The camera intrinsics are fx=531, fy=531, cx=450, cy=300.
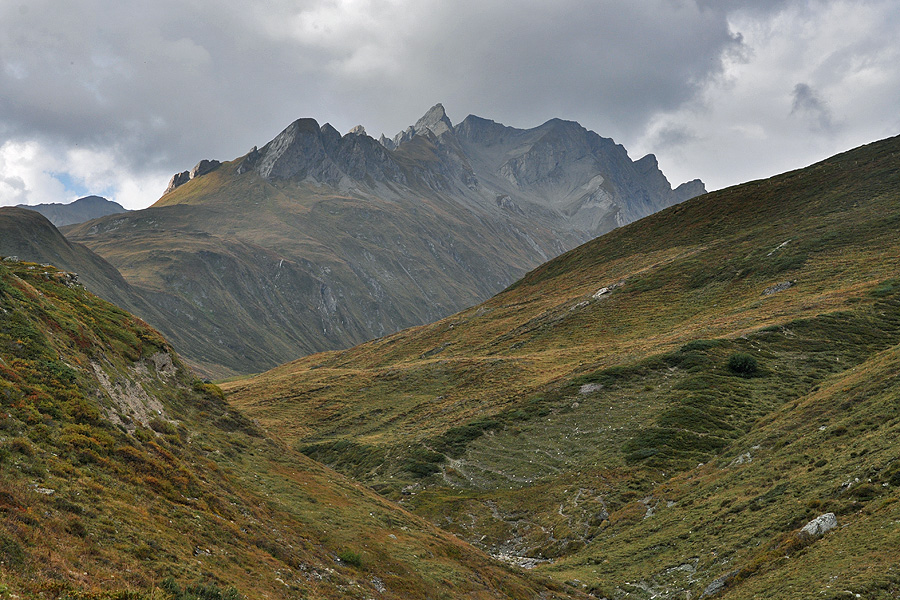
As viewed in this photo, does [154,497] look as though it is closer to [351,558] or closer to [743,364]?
[351,558]

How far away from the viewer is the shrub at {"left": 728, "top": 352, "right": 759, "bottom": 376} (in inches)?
2388

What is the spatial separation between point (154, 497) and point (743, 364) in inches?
2376

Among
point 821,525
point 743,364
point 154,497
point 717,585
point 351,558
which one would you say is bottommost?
point 717,585

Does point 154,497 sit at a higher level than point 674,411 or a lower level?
higher

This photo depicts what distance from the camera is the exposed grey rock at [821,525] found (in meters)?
25.7

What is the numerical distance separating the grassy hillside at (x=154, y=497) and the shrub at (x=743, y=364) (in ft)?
131

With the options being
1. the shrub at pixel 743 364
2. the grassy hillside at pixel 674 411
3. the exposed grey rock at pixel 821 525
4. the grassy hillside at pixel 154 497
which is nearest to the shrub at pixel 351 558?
the grassy hillside at pixel 154 497

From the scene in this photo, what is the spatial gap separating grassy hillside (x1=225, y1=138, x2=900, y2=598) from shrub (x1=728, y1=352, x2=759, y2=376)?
246 mm

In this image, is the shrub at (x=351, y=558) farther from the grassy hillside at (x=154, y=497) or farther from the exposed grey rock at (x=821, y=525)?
the exposed grey rock at (x=821, y=525)

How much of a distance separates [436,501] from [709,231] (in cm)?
11030

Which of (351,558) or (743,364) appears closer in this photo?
(351,558)

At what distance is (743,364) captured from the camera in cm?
6119

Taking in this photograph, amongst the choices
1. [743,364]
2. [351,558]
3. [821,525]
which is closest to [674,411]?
[743,364]

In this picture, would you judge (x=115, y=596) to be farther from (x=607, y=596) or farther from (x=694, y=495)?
(x=694, y=495)
